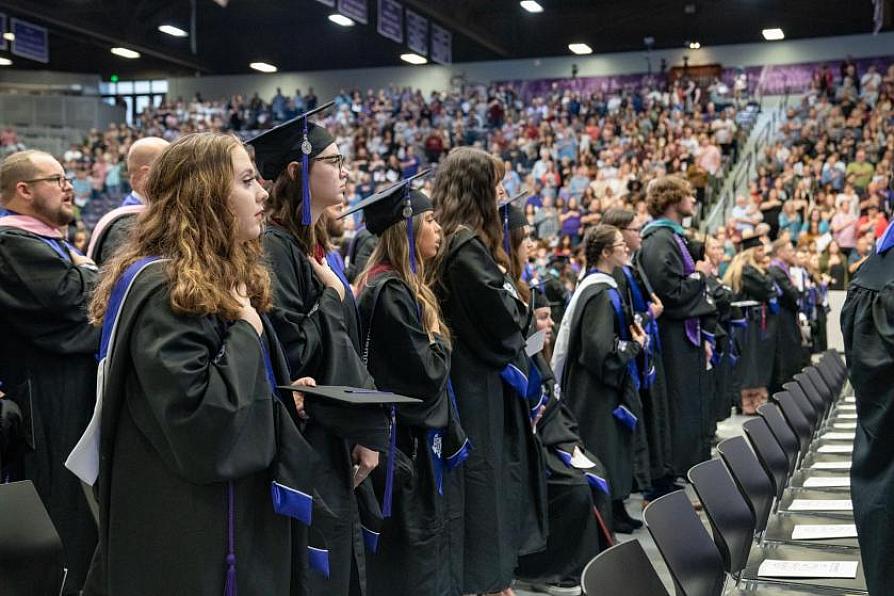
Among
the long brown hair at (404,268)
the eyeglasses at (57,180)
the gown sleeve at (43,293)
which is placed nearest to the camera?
the long brown hair at (404,268)

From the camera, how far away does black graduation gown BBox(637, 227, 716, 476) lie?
6.91 meters

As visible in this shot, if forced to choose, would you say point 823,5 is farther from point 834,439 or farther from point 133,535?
point 133,535

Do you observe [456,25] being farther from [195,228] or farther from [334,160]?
[195,228]

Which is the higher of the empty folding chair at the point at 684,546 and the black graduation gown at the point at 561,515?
the empty folding chair at the point at 684,546

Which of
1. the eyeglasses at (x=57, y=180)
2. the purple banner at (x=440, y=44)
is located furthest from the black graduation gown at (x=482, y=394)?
the purple banner at (x=440, y=44)

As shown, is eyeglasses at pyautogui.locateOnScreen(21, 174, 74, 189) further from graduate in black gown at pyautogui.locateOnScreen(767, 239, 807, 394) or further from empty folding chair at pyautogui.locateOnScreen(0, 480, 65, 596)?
graduate in black gown at pyautogui.locateOnScreen(767, 239, 807, 394)

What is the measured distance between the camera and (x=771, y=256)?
502 inches

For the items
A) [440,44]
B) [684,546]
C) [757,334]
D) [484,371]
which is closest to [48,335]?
[484,371]

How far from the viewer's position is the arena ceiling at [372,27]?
80.6ft

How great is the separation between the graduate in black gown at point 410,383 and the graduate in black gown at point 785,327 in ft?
28.0

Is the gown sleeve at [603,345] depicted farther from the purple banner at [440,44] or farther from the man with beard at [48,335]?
the purple banner at [440,44]

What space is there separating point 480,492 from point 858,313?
168 cm

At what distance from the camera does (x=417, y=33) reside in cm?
2230


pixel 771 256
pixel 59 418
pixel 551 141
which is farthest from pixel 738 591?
pixel 551 141
